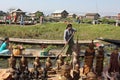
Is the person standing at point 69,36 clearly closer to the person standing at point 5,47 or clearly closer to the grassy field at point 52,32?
the person standing at point 5,47

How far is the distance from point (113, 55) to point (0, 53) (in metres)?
8.21

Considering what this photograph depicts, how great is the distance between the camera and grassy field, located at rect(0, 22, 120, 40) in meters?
39.3

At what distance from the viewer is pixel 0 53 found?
18328 mm

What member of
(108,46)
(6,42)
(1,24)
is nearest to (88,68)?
(6,42)

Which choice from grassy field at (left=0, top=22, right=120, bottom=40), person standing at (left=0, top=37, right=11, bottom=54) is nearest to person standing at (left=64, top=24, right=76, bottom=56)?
person standing at (left=0, top=37, right=11, bottom=54)

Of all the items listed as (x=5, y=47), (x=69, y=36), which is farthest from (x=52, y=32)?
(x=69, y=36)

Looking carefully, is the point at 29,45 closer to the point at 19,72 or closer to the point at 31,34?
the point at 31,34

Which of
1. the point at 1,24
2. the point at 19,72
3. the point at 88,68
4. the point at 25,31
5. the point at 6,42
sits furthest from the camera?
the point at 1,24

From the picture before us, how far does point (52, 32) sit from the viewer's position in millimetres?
41875

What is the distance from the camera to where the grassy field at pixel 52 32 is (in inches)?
1548

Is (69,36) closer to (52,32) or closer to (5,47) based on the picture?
(5,47)

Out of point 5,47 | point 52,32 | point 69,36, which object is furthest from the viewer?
point 52,32


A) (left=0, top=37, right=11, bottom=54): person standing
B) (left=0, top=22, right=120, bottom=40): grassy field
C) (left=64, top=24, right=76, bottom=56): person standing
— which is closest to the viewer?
(left=64, top=24, right=76, bottom=56): person standing

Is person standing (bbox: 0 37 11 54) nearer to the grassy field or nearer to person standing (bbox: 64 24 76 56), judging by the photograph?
person standing (bbox: 64 24 76 56)
